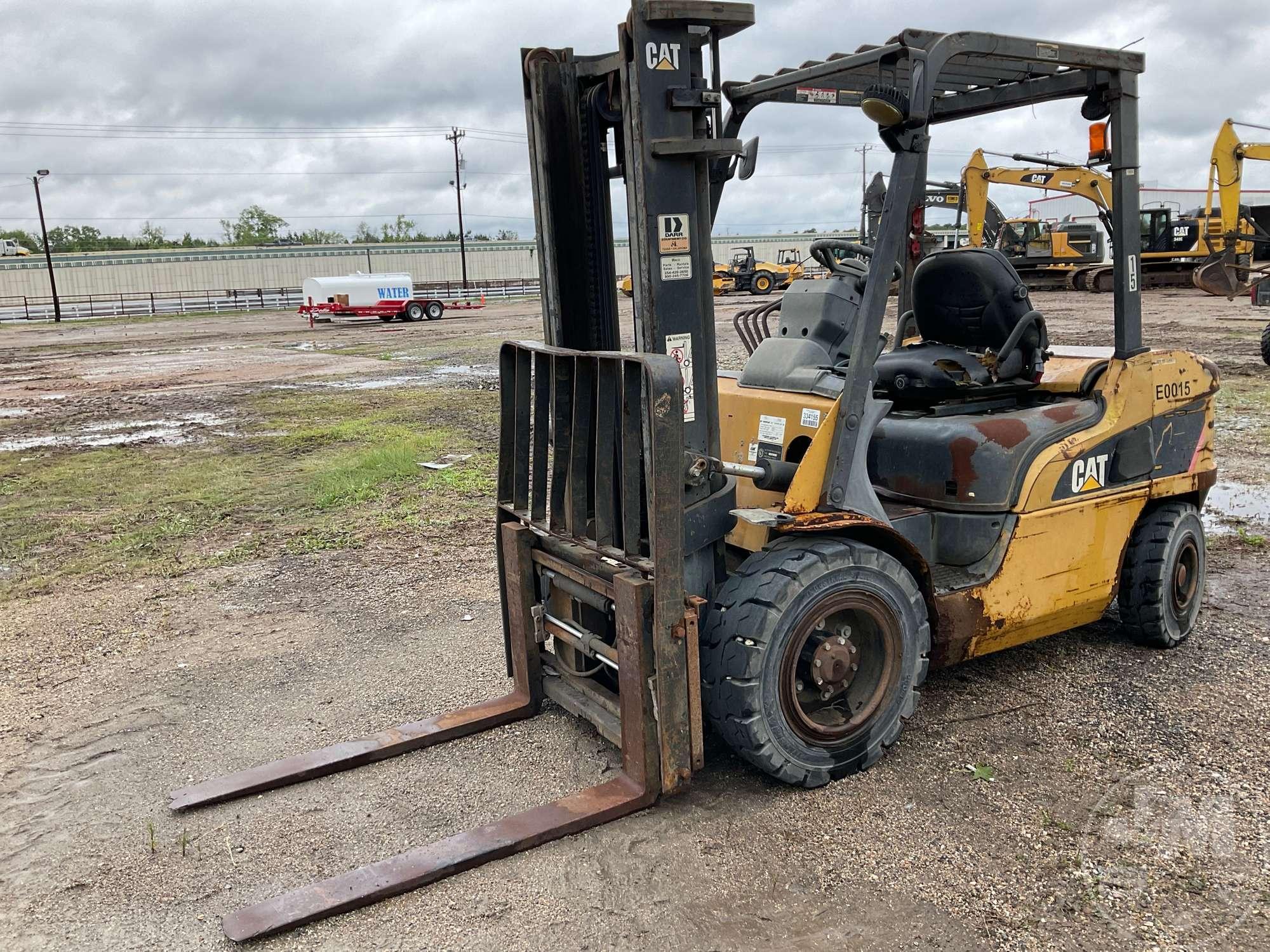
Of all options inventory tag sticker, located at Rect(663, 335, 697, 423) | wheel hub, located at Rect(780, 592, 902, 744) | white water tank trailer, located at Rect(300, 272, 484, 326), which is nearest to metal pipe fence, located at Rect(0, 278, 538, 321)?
white water tank trailer, located at Rect(300, 272, 484, 326)

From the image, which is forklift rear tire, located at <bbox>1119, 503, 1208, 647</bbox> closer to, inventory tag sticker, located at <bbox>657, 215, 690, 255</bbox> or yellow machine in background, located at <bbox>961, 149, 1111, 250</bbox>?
inventory tag sticker, located at <bbox>657, 215, 690, 255</bbox>

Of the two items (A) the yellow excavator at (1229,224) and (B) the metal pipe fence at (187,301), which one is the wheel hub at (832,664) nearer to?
(A) the yellow excavator at (1229,224)

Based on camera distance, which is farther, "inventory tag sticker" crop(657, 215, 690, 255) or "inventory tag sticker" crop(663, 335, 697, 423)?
"inventory tag sticker" crop(663, 335, 697, 423)

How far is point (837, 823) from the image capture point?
11.9 ft

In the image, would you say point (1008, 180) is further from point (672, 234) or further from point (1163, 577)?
point (672, 234)

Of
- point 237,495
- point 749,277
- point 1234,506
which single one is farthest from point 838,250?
point 749,277

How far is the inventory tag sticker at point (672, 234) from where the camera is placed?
3799mm

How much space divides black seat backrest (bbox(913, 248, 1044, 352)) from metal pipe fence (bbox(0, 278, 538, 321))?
147 ft

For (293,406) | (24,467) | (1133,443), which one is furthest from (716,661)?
(293,406)

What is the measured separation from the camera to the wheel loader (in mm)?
3625

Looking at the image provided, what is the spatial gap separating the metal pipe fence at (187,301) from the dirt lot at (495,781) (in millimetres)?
42613

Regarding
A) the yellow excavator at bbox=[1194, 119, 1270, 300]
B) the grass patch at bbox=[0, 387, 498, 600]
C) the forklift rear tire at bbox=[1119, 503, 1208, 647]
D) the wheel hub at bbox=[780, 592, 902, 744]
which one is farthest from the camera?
the yellow excavator at bbox=[1194, 119, 1270, 300]

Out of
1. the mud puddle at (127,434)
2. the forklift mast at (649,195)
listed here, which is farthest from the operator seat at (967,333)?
the mud puddle at (127,434)

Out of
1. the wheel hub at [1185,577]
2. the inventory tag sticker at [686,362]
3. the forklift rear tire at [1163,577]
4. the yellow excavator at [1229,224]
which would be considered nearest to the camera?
the inventory tag sticker at [686,362]
